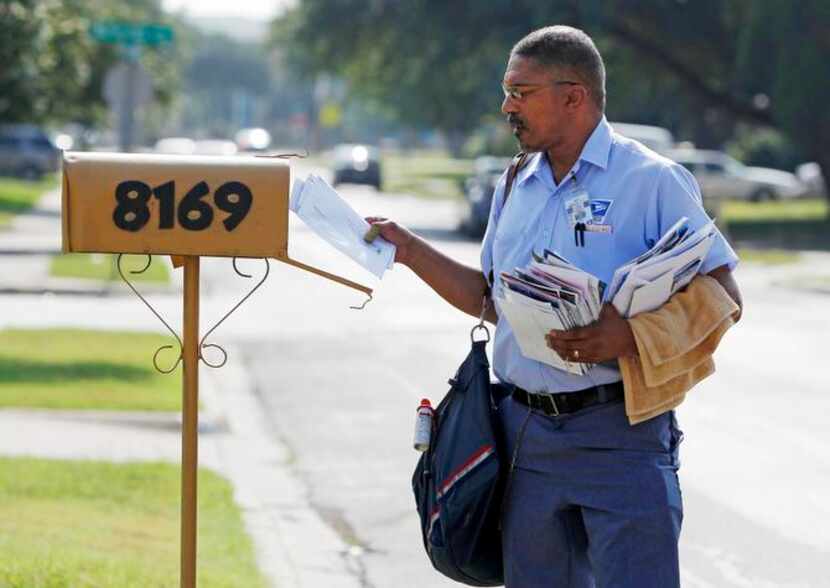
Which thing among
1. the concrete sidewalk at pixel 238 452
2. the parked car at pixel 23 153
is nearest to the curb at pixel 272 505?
the concrete sidewalk at pixel 238 452

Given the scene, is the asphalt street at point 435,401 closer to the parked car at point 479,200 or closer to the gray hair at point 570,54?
the gray hair at point 570,54

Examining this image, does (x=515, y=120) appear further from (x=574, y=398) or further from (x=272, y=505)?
(x=272, y=505)

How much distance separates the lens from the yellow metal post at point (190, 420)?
4.73 m

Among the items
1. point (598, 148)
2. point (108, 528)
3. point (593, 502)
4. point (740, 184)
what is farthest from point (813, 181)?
point (593, 502)

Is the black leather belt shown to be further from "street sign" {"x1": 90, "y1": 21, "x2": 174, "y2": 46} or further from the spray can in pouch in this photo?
"street sign" {"x1": 90, "y1": 21, "x2": 174, "y2": 46}

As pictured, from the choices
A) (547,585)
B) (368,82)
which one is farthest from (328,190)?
(368,82)

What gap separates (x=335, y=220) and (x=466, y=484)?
762 mm

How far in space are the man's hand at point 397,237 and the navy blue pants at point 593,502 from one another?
1.73ft

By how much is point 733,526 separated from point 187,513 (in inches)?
166

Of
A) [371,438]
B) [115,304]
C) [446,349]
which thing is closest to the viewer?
[371,438]

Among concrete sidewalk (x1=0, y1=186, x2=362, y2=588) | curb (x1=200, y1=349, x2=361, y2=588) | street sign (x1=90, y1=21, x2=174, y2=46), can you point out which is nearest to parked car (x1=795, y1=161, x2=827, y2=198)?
street sign (x1=90, y1=21, x2=174, y2=46)

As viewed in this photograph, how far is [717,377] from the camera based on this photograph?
45.7 ft

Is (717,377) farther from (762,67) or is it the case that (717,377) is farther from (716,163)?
(716,163)

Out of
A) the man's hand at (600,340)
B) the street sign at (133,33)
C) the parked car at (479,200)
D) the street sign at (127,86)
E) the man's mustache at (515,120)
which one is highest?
the man's mustache at (515,120)
